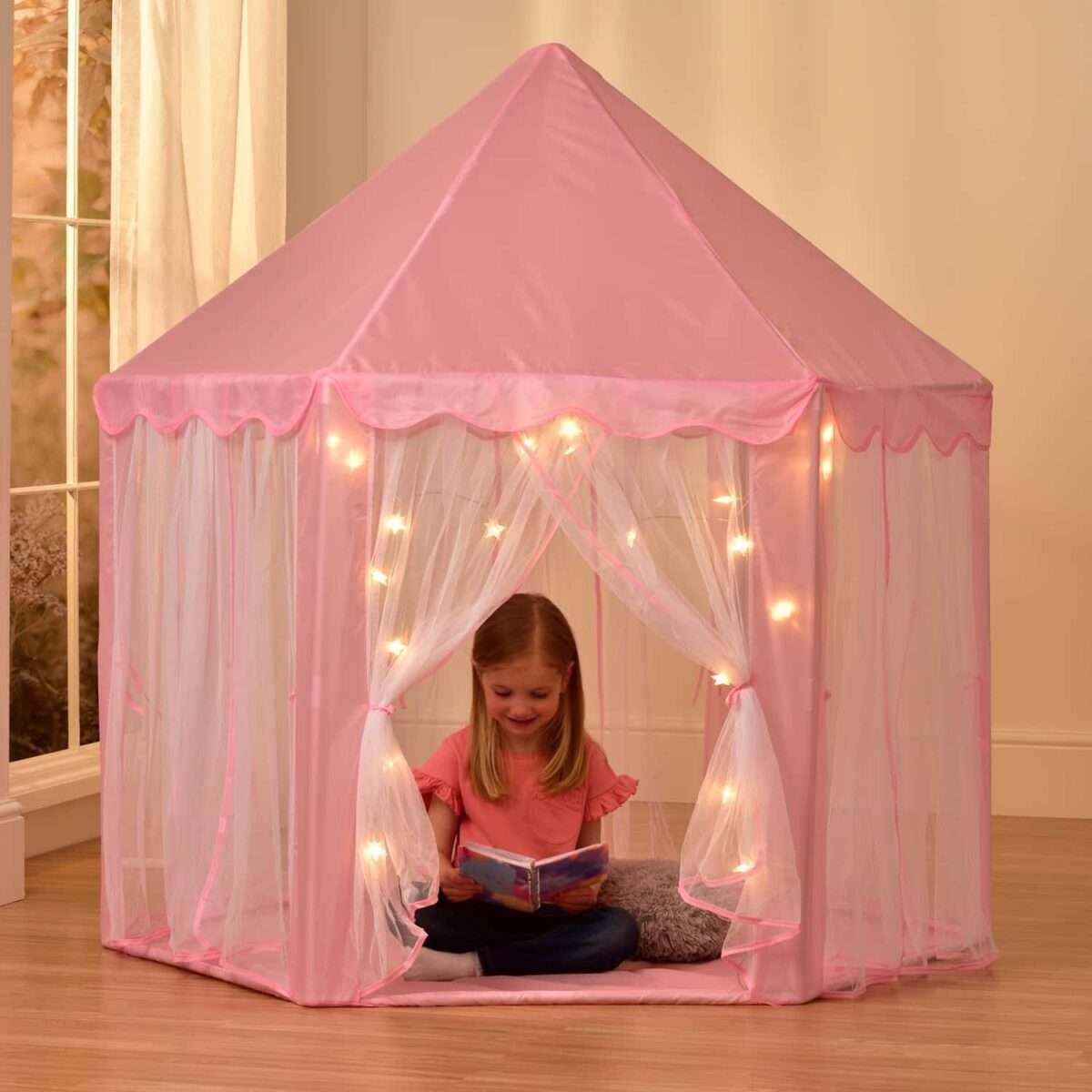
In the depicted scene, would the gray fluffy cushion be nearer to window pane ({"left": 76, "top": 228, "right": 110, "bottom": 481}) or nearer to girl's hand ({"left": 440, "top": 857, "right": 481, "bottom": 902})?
girl's hand ({"left": 440, "top": 857, "right": 481, "bottom": 902})

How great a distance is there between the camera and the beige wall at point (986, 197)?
16.6 feet

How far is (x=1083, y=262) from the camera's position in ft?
16.6

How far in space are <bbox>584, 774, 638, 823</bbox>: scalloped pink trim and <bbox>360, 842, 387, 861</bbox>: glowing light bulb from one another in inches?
20.0

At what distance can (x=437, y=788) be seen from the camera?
11.0ft

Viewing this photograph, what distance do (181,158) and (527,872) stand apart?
2.20 meters

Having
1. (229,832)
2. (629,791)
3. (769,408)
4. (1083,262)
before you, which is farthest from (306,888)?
(1083,262)

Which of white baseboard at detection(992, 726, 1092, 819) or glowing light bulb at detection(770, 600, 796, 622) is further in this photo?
white baseboard at detection(992, 726, 1092, 819)

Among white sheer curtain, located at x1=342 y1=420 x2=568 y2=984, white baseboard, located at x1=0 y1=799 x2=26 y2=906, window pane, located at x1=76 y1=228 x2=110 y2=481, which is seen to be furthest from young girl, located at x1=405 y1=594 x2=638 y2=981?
window pane, located at x1=76 y1=228 x2=110 y2=481

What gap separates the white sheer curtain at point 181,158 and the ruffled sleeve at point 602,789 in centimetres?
167

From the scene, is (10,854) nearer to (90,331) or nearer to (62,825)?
(62,825)

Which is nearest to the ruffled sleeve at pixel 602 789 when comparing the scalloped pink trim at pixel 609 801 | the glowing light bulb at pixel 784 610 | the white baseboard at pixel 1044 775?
the scalloped pink trim at pixel 609 801

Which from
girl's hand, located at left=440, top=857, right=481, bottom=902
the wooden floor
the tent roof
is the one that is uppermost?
the tent roof

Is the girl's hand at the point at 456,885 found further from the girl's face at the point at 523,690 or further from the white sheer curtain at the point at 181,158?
the white sheer curtain at the point at 181,158

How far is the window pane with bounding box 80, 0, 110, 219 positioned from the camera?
15.0ft
